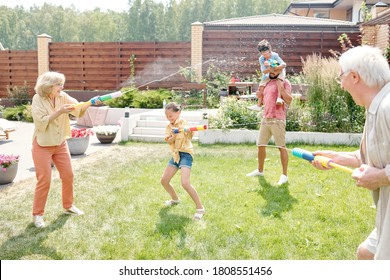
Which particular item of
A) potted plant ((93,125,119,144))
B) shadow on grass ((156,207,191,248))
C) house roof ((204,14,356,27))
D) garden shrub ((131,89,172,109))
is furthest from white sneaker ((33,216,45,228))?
house roof ((204,14,356,27))

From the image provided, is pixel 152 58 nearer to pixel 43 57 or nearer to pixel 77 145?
pixel 43 57

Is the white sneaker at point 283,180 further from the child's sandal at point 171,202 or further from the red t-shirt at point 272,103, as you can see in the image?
the child's sandal at point 171,202

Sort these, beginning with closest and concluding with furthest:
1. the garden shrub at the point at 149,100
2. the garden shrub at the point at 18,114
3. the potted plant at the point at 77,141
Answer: the potted plant at the point at 77,141, the garden shrub at the point at 149,100, the garden shrub at the point at 18,114

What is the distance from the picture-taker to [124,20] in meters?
46.2

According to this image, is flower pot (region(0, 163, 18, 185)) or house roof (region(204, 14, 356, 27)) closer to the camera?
flower pot (region(0, 163, 18, 185))

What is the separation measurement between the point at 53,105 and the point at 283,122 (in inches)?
126

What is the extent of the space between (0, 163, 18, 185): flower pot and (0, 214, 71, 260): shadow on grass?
1878 millimetres

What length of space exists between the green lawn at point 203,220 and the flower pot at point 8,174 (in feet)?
0.53

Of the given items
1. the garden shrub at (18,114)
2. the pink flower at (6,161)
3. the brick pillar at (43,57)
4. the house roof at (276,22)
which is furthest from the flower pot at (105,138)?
the brick pillar at (43,57)

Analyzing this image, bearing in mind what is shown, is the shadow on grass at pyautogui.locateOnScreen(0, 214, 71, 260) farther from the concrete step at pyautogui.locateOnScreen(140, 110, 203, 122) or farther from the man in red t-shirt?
the concrete step at pyautogui.locateOnScreen(140, 110, 203, 122)

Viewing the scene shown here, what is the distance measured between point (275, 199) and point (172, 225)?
1.49 metres

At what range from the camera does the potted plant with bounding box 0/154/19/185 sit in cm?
626

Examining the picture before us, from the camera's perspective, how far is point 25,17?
48000mm

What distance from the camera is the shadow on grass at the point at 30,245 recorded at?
3939 mm
